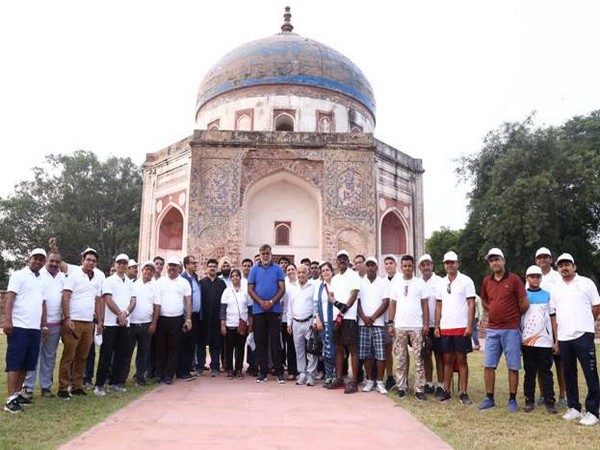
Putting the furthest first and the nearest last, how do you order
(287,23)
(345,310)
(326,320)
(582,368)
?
(287,23), (326,320), (345,310), (582,368)

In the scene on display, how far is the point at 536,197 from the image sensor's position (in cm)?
1731

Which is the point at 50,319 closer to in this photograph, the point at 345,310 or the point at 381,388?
the point at 345,310

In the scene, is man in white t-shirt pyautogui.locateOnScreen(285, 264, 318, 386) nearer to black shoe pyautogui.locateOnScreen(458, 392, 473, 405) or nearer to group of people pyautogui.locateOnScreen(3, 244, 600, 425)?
group of people pyautogui.locateOnScreen(3, 244, 600, 425)

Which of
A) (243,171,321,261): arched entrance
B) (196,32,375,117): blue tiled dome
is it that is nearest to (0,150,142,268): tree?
(196,32,375,117): blue tiled dome

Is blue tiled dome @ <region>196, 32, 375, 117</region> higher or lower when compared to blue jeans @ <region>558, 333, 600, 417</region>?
higher

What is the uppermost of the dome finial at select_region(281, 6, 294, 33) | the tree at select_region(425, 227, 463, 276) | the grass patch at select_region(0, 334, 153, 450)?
the dome finial at select_region(281, 6, 294, 33)

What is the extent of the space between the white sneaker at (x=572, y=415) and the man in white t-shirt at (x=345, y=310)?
2.09m

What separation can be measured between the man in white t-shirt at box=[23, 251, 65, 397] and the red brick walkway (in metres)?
1.08

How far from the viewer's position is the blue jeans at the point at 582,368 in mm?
4551

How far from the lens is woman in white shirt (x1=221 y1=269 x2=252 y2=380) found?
657cm

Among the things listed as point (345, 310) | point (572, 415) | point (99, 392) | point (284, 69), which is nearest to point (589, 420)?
point (572, 415)

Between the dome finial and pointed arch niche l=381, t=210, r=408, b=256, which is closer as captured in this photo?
pointed arch niche l=381, t=210, r=408, b=256

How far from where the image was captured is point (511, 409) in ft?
15.8

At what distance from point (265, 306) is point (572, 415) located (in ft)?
11.0
